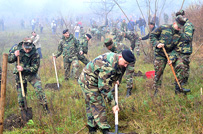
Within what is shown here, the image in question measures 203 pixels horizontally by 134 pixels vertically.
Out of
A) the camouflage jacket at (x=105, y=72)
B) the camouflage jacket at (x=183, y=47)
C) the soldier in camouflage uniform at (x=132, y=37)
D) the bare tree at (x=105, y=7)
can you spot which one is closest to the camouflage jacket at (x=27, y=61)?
the camouflage jacket at (x=105, y=72)

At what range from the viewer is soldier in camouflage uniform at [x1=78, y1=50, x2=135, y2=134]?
2.89m

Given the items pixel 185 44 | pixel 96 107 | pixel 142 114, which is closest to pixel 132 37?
pixel 185 44

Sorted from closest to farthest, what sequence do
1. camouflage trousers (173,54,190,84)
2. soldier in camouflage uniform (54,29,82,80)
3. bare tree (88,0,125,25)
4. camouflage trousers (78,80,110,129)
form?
camouflage trousers (78,80,110,129), camouflage trousers (173,54,190,84), soldier in camouflage uniform (54,29,82,80), bare tree (88,0,125,25)

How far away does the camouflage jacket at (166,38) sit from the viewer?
14.9 ft

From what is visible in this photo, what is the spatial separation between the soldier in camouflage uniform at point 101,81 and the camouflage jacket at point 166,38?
180 cm

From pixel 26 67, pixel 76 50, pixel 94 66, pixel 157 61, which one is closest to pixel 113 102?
pixel 94 66

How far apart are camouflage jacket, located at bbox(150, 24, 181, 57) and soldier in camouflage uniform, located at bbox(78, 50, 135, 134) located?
1.80 m

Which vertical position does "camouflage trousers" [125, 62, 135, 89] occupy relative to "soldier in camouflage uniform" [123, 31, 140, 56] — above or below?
below

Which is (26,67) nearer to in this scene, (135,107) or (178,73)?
(135,107)

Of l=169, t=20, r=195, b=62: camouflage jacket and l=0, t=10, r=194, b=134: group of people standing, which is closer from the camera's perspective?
l=0, t=10, r=194, b=134: group of people standing

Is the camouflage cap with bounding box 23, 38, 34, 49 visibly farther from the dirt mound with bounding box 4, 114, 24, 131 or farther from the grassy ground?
the dirt mound with bounding box 4, 114, 24, 131

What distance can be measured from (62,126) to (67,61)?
373 cm

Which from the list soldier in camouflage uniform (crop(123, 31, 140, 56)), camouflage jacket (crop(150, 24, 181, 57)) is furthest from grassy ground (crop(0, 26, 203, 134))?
soldier in camouflage uniform (crop(123, 31, 140, 56))

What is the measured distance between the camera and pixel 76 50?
289 inches
